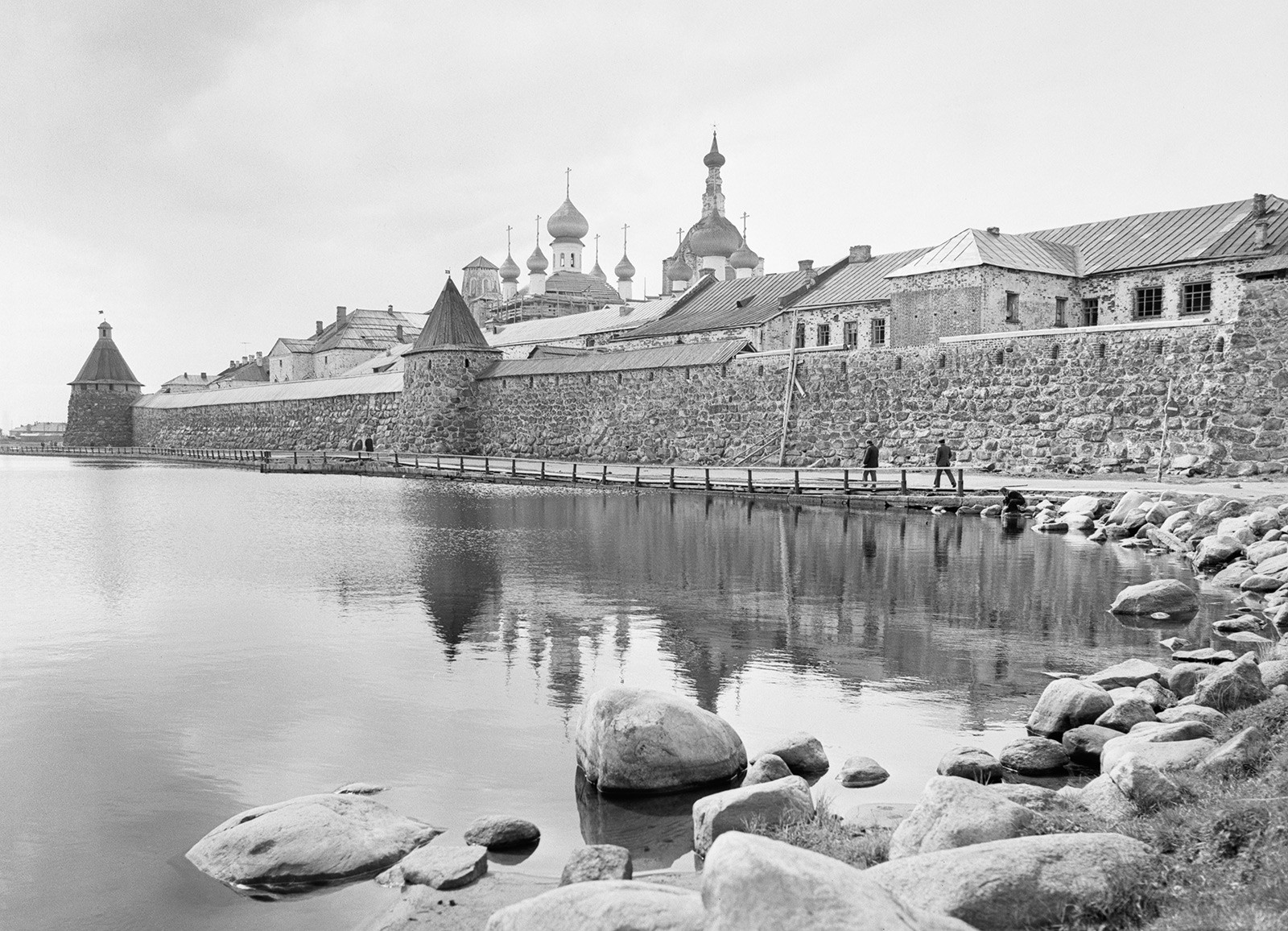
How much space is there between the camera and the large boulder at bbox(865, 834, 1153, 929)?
3291mm

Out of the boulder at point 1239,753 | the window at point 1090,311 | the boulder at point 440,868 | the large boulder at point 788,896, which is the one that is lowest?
the boulder at point 440,868

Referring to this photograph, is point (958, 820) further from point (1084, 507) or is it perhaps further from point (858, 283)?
point (858, 283)

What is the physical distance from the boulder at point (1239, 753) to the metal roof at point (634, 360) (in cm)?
2612

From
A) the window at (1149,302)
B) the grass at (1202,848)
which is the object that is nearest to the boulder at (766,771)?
the grass at (1202,848)

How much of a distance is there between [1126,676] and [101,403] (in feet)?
221

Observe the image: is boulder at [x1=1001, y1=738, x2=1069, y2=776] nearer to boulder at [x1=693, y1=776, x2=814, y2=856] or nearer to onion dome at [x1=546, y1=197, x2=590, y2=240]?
boulder at [x1=693, y1=776, x2=814, y2=856]

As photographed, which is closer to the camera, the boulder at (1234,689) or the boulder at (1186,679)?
the boulder at (1234,689)

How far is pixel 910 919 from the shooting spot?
9.43ft

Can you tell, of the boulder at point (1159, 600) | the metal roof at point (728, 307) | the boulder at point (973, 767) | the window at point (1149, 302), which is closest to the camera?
the boulder at point (973, 767)

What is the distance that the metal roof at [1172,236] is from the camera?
25156 millimetres

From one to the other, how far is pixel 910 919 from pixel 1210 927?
0.81 m

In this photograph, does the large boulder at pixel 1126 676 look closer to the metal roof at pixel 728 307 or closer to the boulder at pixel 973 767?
the boulder at pixel 973 767

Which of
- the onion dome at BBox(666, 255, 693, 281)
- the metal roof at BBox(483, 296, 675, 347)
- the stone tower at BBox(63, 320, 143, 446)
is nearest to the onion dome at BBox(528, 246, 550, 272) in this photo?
the onion dome at BBox(666, 255, 693, 281)

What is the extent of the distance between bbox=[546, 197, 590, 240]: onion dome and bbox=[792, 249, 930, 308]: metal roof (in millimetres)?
39694
